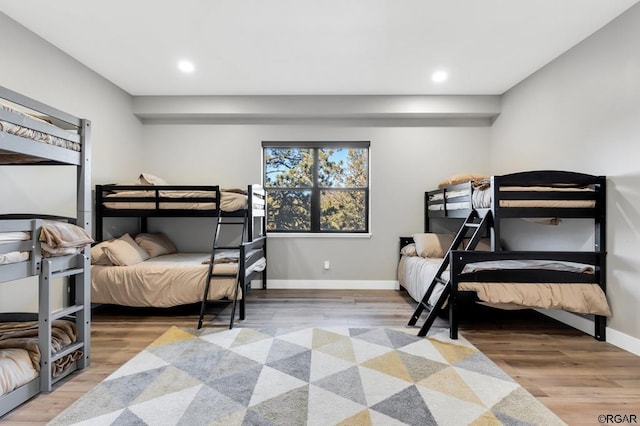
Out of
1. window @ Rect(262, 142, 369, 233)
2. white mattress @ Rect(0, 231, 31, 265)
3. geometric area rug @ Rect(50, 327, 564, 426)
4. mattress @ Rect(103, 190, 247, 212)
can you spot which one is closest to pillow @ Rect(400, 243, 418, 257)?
window @ Rect(262, 142, 369, 233)

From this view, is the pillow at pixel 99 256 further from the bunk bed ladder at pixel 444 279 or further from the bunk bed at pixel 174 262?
the bunk bed ladder at pixel 444 279

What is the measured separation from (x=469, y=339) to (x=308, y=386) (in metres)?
1.48

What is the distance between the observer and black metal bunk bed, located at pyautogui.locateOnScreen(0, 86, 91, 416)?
1592mm

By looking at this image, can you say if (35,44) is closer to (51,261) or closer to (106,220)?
(106,220)

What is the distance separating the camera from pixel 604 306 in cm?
246

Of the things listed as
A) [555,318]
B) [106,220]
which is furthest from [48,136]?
[555,318]

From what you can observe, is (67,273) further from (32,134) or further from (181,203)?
(181,203)

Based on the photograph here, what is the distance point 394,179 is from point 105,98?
142 inches

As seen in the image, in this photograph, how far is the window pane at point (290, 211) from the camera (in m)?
4.38

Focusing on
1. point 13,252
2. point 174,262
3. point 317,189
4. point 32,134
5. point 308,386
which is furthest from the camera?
point 317,189

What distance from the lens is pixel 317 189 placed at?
436cm

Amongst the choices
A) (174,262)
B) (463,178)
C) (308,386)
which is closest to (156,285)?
(174,262)

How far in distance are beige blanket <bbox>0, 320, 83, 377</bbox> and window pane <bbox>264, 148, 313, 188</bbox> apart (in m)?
2.78

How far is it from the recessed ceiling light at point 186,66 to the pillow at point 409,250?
3214 millimetres
